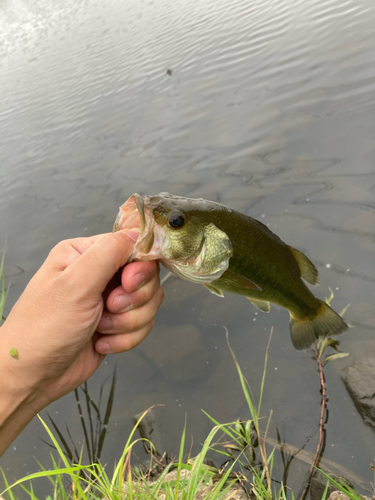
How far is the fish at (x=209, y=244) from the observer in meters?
2.05

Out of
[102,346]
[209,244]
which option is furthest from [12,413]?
[209,244]

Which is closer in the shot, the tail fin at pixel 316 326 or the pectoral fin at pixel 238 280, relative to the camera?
the pectoral fin at pixel 238 280

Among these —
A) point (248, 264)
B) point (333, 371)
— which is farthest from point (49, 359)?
point (333, 371)

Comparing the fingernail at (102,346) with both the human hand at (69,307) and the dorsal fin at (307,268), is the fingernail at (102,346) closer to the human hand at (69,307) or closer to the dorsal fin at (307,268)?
the human hand at (69,307)

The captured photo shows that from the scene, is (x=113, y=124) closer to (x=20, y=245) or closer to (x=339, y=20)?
(x=20, y=245)

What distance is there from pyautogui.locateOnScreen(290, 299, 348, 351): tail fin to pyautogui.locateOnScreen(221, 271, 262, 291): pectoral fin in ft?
2.69

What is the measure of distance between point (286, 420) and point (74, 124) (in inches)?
362

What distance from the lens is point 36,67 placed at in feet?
49.3

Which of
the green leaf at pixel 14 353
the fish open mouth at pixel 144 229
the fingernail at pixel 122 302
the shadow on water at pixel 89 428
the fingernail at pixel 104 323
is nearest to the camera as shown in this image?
the fish open mouth at pixel 144 229

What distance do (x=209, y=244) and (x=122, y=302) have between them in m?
0.70

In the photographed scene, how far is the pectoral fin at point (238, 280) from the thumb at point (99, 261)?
640 millimetres

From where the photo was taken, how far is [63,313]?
2.09 metres

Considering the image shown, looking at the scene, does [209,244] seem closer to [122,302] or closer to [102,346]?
[122,302]

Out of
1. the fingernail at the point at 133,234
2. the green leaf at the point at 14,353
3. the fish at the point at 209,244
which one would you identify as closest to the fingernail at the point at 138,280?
the fish at the point at 209,244
